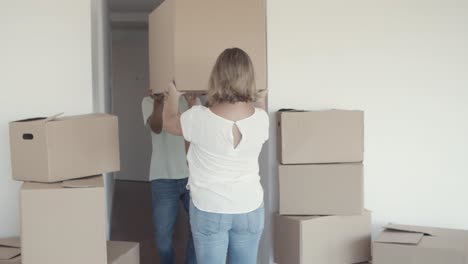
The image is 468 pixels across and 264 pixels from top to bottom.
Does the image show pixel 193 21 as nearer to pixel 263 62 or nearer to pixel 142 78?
pixel 263 62

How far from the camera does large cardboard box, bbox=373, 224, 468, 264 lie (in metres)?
2.41

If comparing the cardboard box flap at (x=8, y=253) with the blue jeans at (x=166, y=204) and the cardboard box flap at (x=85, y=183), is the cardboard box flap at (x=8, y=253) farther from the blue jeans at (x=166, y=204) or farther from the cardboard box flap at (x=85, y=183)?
the blue jeans at (x=166, y=204)

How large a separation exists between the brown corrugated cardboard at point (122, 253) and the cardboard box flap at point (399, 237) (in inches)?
43.1

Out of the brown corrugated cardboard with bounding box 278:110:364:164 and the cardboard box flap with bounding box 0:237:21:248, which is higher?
the brown corrugated cardboard with bounding box 278:110:364:164

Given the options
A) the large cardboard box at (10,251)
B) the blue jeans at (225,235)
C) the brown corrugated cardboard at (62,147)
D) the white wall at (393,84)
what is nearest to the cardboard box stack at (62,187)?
the brown corrugated cardboard at (62,147)

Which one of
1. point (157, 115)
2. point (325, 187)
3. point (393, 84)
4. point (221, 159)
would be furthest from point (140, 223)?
point (221, 159)

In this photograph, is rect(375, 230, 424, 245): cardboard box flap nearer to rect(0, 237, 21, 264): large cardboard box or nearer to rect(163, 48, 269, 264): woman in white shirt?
rect(163, 48, 269, 264): woman in white shirt

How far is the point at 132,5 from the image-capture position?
6.16 m

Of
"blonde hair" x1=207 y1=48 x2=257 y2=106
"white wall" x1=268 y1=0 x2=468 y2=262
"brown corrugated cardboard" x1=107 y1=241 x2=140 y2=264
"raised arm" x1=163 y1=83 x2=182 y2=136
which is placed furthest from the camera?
"white wall" x1=268 y1=0 x2=468 y2=262

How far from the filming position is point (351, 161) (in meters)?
2.61

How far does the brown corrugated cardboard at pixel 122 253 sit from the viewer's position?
2.29 metres

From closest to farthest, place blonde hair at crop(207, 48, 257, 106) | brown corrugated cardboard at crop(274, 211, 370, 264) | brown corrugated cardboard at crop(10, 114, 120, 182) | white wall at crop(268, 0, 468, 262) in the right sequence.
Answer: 1. blonde hair at crop(207, 48, 257, 106)
2. brown corrugated cardboard at crop(10, 114, 120, 182)
3. brown corrugated cardboard at crop(274, 211, 370, 264)
4. white wall at crop(268, 0, 468, 262)

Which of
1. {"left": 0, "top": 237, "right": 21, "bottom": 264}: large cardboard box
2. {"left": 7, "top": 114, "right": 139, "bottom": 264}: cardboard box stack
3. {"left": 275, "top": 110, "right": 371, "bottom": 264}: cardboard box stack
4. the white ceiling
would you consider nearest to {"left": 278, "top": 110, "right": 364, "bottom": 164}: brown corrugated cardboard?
{"left": 275, "top": 110, "right": 371, "bottom": 264}: cardboard box stack

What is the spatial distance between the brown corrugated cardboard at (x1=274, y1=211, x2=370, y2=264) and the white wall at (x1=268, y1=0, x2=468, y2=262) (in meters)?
0.26
